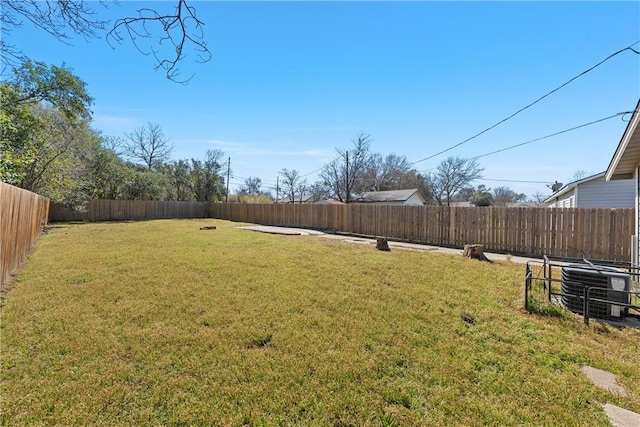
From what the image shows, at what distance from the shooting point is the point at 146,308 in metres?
3.54

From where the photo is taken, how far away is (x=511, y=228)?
27.8ft

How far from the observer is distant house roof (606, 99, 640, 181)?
157 inches

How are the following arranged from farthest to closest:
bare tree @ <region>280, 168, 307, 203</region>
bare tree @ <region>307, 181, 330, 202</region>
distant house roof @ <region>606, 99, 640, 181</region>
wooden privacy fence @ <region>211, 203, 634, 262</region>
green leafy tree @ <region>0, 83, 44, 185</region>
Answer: bare tree @ <region>280, 168, 307, 203</region>
bare tree @ <region>307, 181, 330, 202</region>
wooden privacy fence @ <region>211, 203, 634, 262</region>
green leafy tree @ <region>0, 83, 44, 185</region>
distant house roof @ <region>606, 99, 640, 181</region>

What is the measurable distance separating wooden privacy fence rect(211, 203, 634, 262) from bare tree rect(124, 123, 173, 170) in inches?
963

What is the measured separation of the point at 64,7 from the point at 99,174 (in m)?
23.2

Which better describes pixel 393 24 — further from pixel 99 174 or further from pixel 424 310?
pixel 99 174

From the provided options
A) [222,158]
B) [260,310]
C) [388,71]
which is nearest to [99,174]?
[222,158]

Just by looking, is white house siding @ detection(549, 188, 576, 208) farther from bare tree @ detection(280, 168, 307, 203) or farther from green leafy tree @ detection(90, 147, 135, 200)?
bare tree @ detection(280, 168, 307, 203)

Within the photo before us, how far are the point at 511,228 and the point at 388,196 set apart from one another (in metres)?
19.9

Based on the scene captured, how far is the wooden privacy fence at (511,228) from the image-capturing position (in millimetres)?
6934

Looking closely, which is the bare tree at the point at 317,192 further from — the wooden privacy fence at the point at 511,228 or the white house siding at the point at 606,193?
the white house siding at the point at 606,193

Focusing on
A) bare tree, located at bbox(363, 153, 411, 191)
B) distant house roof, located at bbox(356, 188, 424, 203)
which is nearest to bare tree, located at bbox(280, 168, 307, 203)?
bare tree, located at bbox(363, 153, 411, 191)

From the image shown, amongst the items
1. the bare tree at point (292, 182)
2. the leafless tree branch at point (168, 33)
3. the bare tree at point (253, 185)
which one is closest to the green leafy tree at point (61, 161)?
the leafless tree branch at point (168, 33)

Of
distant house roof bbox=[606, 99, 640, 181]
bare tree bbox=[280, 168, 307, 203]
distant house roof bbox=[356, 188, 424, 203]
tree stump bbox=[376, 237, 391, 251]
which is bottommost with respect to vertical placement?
tree stump bbox=[376, 237, 391, 251]
